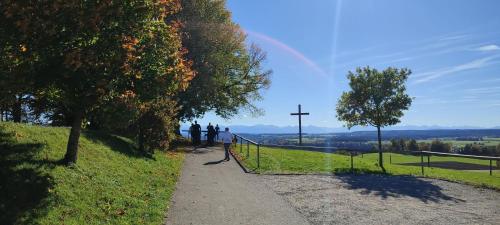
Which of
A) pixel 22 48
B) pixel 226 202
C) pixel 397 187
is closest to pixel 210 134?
pixel 397 187

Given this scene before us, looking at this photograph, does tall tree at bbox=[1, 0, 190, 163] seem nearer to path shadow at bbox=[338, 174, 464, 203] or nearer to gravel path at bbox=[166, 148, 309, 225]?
gravel path at bbox=[166, 148, 309, 225]

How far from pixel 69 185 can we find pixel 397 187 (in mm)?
9706

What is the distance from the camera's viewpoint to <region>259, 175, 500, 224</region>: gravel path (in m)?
9.82

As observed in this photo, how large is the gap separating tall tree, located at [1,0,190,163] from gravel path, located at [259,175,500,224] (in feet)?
15.6

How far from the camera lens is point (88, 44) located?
371 inches

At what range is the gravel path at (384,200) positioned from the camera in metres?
9.82

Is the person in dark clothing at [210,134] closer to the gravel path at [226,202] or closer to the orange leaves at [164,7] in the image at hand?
the gravel path at [226,202]

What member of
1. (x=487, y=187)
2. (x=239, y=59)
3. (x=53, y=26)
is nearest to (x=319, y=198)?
(x=487, y=187)

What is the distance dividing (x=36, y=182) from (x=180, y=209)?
3.02 meters

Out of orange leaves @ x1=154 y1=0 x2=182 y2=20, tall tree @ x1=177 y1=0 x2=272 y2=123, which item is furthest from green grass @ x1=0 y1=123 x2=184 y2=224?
tall tree @ x1=177 y1=0 x2=272 y2=123

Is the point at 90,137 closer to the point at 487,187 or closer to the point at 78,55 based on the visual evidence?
the point at 78,55

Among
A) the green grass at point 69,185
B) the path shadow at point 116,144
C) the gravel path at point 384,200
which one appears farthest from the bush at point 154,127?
the gravel path at point 384,200

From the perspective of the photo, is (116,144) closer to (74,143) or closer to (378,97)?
(74,143)

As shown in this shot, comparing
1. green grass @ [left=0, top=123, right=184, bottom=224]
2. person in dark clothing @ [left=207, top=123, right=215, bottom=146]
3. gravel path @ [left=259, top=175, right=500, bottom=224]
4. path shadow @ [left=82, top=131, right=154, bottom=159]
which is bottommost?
gravel path @ [left=259, top=175, right=500, bottom=224]
